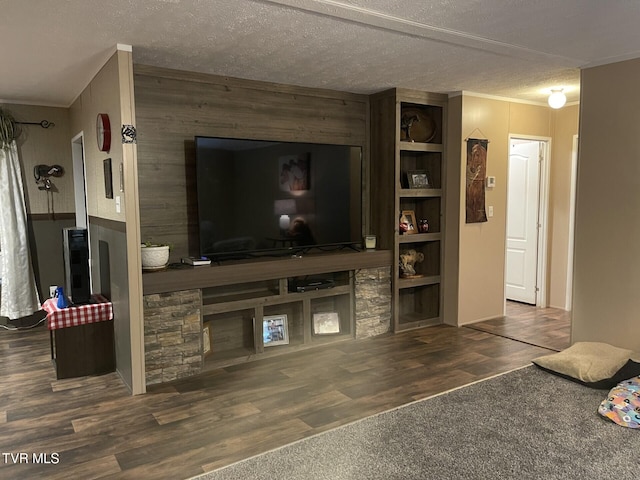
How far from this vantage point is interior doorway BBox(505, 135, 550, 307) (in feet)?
19.2

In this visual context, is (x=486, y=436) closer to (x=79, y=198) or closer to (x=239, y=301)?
(x=239, y=301)

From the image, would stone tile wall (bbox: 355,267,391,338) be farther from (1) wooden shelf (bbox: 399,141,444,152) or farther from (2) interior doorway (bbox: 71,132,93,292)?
(2) interior doorway (bbox: 71,132,93,292)

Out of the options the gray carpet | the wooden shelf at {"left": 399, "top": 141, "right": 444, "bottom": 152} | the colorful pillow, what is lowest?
the gray carpet

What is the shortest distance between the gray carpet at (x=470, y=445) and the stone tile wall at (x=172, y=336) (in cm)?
135

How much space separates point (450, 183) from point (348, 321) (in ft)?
5.80

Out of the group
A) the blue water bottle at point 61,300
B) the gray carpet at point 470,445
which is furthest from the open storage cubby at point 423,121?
the blue water bottle at point 61,300

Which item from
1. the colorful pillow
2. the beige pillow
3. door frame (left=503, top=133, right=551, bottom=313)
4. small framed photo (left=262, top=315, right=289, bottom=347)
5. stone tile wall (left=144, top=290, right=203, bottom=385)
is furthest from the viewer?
door frame (left=503, top=133, right=551, bottom=313)

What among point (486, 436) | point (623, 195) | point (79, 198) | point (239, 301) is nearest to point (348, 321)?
point (239, 301)

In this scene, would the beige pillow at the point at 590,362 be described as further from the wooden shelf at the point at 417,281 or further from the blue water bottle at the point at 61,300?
the blue water bottle at the point at 61,300

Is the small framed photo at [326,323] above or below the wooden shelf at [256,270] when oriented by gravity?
below

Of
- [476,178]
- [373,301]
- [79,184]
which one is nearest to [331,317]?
[373,301]

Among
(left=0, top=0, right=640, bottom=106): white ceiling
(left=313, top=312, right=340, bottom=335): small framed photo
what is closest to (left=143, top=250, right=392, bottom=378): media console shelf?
(left=313, top=312, right=340, bottom=335): small framed photo

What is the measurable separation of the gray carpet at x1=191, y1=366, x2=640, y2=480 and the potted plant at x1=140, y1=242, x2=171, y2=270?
5.52ft

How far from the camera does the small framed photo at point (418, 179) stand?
5.00 m
